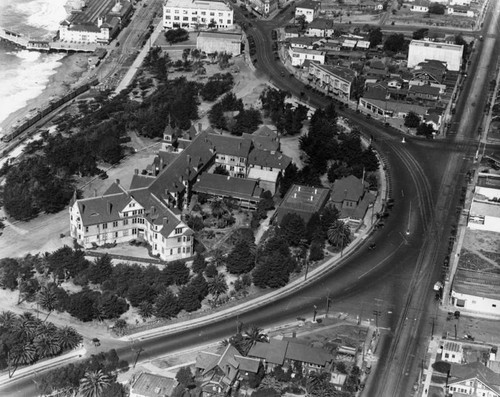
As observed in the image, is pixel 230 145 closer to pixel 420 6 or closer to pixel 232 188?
pixel 232 188

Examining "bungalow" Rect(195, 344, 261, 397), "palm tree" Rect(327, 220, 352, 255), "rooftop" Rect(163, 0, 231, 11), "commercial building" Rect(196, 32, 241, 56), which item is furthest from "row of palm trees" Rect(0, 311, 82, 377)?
"rooftop" Rect(163, 0, 231, 11)

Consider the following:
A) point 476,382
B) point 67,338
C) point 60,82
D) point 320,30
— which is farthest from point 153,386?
point 320,30

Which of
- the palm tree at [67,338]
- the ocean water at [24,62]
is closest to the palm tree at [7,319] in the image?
the palm tree at [67,338]

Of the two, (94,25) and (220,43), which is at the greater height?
(220,43)

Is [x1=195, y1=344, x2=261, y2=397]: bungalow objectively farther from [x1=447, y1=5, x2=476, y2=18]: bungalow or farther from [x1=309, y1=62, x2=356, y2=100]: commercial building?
[x1=447, y1=5, x2=476, y2=18]: bungalow

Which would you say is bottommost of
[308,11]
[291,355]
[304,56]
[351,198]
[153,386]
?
[153,386]

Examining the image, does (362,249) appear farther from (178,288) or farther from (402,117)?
(402,117)

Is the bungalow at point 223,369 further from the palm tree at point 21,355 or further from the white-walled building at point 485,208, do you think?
the white-walled building at point 485,208
